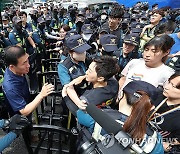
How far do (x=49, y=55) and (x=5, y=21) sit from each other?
205 cm

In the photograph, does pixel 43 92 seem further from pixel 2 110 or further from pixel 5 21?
pixel 5 21

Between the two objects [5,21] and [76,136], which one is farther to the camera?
[5,21]

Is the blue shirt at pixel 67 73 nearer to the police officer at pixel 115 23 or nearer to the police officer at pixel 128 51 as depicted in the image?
the police officer at pixel 128 51

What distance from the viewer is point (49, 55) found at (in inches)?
197

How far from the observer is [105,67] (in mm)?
1826

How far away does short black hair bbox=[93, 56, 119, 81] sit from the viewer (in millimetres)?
1799

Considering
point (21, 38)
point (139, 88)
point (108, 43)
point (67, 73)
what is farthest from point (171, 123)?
point (21, 38)

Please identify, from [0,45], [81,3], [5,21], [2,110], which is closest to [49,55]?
[0,45]

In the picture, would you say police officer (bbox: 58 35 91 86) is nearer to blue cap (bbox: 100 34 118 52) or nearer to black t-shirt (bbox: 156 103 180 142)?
blue cap (bbox: 100 34 118 52)

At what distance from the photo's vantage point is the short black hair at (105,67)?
1.80 metres

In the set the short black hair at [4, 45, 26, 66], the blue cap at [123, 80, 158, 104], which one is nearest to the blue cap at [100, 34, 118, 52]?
the short black hair at [4, 45, 26, 66]

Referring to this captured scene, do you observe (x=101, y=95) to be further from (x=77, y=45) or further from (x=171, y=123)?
(x=77, y=45)

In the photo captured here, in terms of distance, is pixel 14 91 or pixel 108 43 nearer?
pixel 14 91

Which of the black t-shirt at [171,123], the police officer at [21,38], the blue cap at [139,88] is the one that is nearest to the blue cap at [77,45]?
the blue cap at [139,88]
